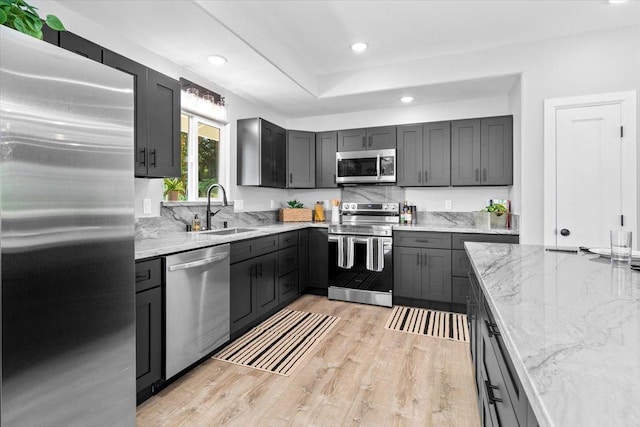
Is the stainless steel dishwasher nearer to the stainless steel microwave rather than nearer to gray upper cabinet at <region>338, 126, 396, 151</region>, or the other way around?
the stainless steel microwave

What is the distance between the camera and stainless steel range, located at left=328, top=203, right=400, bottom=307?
3.76 metres

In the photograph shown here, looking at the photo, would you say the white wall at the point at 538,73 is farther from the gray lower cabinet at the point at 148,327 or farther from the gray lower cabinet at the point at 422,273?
the gray lower cabinet at the point at 148,327

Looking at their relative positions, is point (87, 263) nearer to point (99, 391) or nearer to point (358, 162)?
point (99, 391)

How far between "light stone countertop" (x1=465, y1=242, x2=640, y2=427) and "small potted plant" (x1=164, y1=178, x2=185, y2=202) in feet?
8.47

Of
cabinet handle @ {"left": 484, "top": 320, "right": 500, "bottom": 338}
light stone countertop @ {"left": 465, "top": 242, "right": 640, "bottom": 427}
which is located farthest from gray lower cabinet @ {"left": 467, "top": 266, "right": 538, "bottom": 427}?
light stone countertop @ {"left": 465, "top": 242, "right": 640, "bottom": 427}

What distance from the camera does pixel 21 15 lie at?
1.18 meters

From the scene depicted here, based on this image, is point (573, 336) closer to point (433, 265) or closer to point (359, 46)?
point (433, 265)

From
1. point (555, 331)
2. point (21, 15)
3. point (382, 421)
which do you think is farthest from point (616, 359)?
point (21, 15)

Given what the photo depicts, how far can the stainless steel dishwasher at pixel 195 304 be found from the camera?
81.7 inches

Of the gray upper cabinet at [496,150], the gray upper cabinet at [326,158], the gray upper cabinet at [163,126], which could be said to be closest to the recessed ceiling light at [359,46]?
the gray upper cabinet at [326,158]

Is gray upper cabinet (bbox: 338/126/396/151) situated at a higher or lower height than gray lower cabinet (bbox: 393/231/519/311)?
higher

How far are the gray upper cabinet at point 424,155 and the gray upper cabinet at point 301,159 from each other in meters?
1.18

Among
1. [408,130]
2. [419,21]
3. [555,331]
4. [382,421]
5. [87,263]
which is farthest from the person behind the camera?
[408,130]

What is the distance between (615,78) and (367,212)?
2.79 meters
